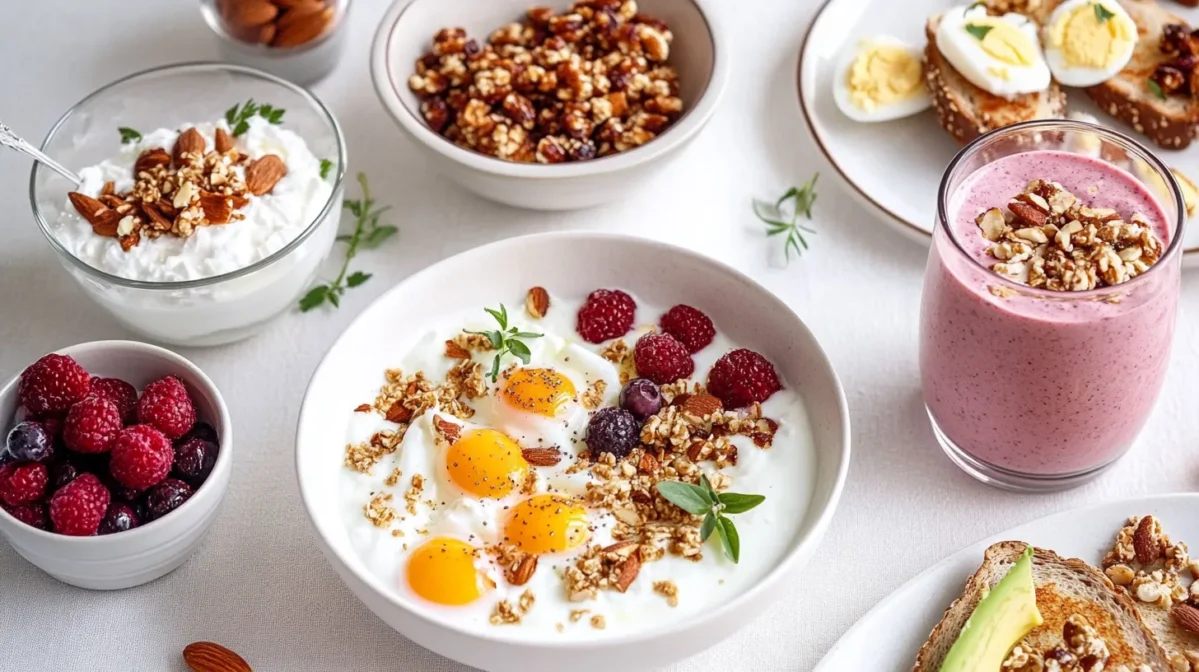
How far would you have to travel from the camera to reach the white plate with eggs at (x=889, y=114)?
88.5 inches

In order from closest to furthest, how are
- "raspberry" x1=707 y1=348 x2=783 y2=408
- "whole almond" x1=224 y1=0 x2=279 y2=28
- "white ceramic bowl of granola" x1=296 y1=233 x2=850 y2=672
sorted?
"white ceramic bowl of granola" x1=296 y1=233 x2=850 y2=672 → "raspberry" x1=707 y1=348 x2=783 y2=408 → "whole almond" x1=224 y1=0 x2=279 y2=28

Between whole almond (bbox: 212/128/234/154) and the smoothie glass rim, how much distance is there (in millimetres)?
1236

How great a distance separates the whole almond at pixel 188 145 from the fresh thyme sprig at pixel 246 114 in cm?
8

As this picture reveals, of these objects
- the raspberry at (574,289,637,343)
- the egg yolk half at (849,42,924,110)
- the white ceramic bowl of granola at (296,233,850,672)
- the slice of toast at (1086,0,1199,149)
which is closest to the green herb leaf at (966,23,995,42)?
the egg yolk half at (849,42,924,110)

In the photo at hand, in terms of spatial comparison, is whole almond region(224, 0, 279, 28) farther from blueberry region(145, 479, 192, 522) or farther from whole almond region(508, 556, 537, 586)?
whole almond region(508, 556, 537, 586)

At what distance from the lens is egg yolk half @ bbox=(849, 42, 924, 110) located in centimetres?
233

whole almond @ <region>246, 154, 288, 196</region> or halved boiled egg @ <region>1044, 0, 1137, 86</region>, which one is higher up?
halved boiled egg @ <region>1044, 0, 1137, 86</region>

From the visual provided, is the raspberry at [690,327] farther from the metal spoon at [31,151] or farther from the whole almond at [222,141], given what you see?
the metal spoon at [31,151]

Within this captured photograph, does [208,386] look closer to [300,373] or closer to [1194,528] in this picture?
[300,373]

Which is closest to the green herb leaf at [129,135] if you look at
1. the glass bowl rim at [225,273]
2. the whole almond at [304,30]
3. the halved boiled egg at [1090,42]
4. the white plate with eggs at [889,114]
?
the glass bowl rim at [225,273]

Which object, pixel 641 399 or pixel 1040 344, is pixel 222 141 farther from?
pixel 1040 344

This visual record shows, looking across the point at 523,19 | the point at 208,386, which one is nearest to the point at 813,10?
the point at 523,19

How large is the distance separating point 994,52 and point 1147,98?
336mm

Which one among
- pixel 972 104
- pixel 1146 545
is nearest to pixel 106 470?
pixel 1146 545
